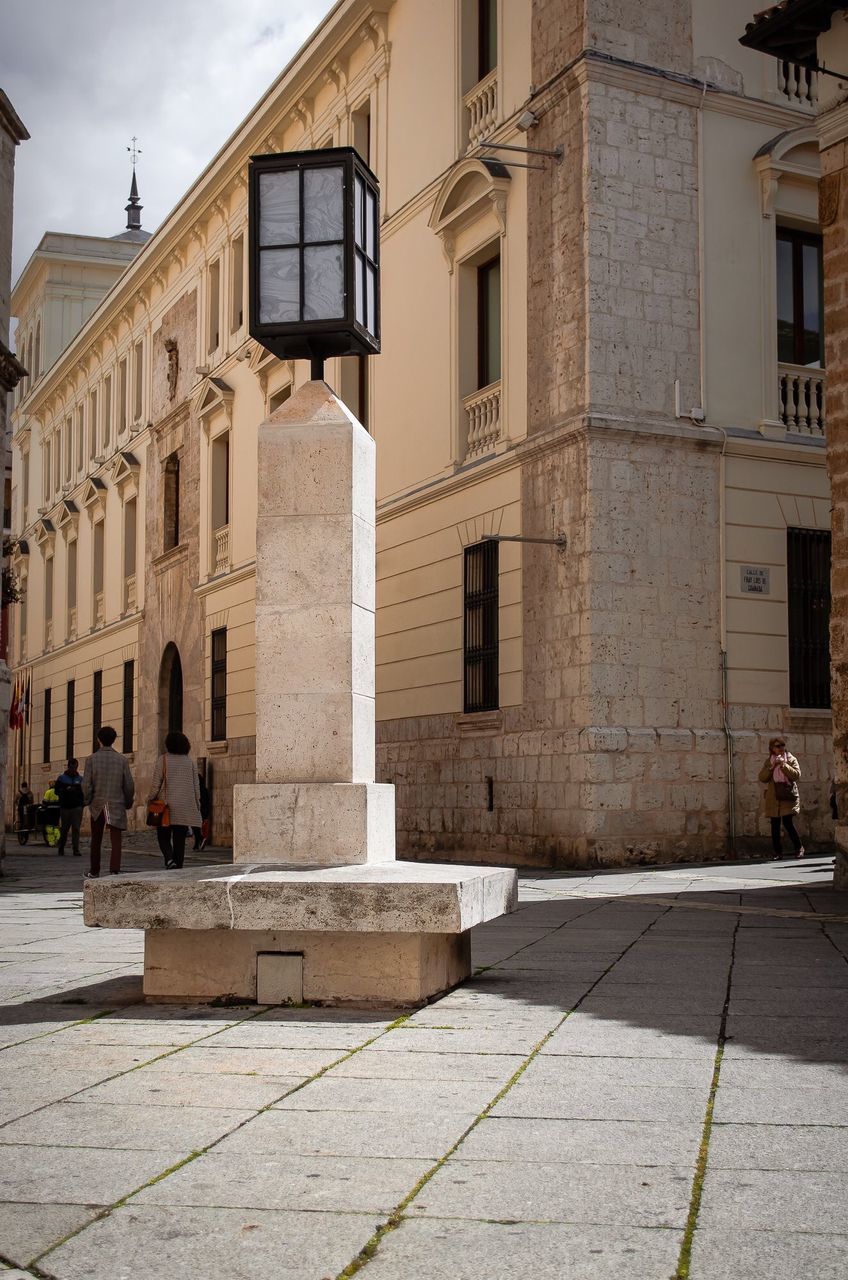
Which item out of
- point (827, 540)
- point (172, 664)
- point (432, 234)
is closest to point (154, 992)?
point (827, 540)

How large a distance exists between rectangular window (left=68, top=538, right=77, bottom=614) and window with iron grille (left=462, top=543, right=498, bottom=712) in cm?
2323

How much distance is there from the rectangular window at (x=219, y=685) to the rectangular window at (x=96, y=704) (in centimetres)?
900

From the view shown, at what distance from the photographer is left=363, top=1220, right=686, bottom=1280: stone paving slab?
2.92 meters

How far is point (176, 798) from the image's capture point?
15641mm

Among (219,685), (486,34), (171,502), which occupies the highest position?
(486,34)

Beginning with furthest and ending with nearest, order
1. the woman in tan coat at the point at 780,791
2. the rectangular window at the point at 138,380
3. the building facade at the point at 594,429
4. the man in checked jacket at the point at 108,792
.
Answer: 1. the rectangular window at the point at 138,380
2. the building facade at the point at 594,429
3. the woman in tan coat at the point at 780,791
4. the man in checked jacket at the point at 108,792

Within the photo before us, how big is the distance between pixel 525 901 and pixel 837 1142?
8.11m

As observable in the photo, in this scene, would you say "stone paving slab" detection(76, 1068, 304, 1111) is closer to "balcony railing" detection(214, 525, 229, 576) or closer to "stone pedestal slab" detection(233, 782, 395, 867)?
"stone pedestal slab" detection(233, 782, 395, 867)

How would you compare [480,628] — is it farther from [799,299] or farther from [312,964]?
[312,964]

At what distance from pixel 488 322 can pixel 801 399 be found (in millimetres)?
4232

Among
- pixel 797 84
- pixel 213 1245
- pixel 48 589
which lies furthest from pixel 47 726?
pixel 213 1245

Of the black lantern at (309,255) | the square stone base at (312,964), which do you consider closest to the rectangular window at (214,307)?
the black lantern at (309,255)

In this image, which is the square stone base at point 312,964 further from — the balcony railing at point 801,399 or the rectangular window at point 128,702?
the rectangular window at point 128,702

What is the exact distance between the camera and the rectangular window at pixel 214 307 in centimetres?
2973
